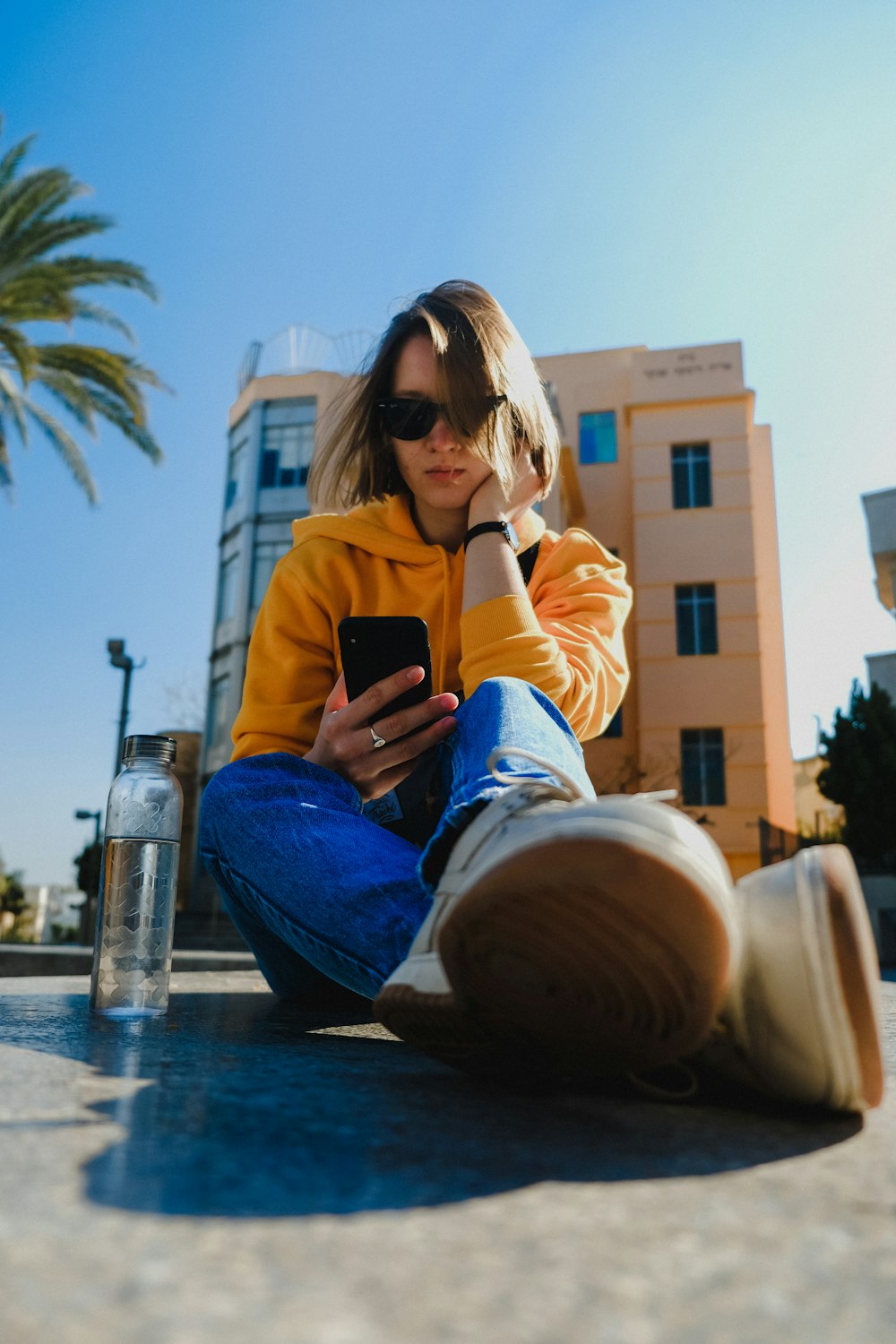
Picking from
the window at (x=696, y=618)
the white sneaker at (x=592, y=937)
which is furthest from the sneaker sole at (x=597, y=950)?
the window at (x=696, y=618)

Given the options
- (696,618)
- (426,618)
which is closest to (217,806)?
(426,618)

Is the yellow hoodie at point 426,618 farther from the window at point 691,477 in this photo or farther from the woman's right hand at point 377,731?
the window at point 691,477

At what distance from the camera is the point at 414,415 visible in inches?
84.6

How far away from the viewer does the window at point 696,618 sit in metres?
16.5

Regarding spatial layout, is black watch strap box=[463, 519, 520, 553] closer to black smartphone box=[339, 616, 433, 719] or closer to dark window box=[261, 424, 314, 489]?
black smartphone box=[339, 616, 433, 719]

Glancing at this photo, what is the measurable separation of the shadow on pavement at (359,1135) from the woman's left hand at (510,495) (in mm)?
1159

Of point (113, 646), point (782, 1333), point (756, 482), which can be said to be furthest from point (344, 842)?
point (756, 482)

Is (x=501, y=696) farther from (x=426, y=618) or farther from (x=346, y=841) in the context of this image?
(x=426, y=618)

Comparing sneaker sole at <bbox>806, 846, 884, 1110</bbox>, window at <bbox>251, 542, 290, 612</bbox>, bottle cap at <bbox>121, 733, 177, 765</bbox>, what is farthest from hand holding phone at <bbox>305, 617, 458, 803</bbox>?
window at <bbox>251, 542, 290, 612</bbox>

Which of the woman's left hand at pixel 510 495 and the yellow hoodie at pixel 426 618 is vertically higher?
the woman's left hand at pixel 510 495

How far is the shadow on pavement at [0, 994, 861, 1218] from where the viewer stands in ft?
1.96

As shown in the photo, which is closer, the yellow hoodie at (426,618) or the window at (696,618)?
the yellow hoodie at (426,618)

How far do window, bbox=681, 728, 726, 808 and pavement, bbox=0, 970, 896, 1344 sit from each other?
15.2m

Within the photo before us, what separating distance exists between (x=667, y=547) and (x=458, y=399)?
1537cm
